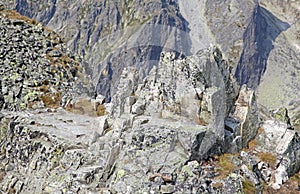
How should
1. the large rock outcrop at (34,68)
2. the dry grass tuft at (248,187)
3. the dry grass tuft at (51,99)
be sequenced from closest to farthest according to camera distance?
the dry grass tuft at (248,187)
the dry grass tuft at (51,99)
the large rock outcrop at (34,68)

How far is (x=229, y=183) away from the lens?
65.0 feet

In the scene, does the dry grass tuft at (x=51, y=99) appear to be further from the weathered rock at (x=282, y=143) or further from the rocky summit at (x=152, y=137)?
the weathered rock at (x=282, y=143)

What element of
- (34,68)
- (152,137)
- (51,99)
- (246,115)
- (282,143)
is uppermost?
(34,68)

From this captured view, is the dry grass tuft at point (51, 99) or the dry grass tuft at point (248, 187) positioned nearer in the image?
the dry grass tuft at point (248, 187)

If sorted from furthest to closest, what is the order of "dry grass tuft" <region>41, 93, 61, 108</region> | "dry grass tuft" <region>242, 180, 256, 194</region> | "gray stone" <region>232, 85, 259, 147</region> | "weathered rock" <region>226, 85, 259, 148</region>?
"dry grass tuft" <region>41, 93, 61, 108</region>, "gray stone" <region>232, 85, 259, 147</region>, "weathered rock" <region>226, 85, 259, 148</region>, "dry grass tuft" <region>242, 180, 256, 194</region>

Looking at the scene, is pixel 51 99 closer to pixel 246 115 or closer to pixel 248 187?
pixel 246 115

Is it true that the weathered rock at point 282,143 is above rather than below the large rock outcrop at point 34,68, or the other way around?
below

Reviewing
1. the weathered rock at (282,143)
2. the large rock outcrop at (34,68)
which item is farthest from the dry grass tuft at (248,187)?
the large rock outcrop at (34,68)

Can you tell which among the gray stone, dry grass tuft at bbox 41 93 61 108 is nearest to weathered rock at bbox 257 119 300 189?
the gray stone

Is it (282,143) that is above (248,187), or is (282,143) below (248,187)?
above

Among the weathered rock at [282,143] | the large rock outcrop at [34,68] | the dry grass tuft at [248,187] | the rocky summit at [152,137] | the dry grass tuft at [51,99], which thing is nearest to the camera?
the rocky summit at [152,137]

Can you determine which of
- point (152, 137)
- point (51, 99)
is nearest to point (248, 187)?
point (152, 137)

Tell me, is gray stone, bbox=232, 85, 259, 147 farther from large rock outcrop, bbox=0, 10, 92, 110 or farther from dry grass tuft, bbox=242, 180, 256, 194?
large rock outcrop, bbox=0, 10, 92, 110

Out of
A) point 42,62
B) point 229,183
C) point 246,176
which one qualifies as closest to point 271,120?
point 246,176
